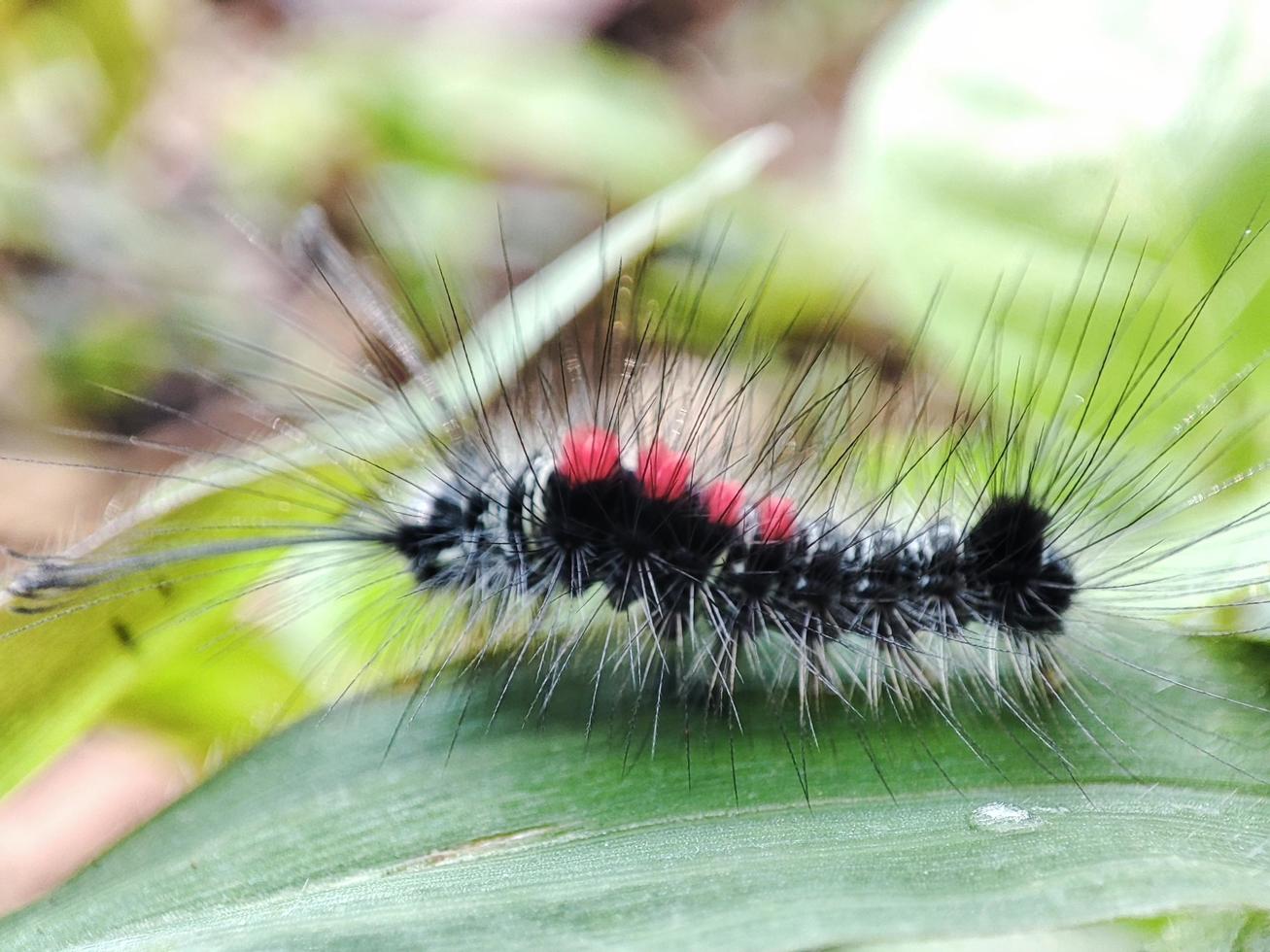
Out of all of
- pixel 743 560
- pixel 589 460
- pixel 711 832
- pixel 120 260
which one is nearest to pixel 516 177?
pixel 120 260

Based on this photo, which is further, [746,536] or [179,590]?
[746,536]

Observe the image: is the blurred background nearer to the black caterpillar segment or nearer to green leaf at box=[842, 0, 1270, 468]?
green leaf at box=[842, 0, 1270, 468]

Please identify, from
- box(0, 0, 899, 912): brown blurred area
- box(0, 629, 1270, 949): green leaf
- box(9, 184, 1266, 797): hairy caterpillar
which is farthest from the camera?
box(0, 0, 899, 912): brown blurred area

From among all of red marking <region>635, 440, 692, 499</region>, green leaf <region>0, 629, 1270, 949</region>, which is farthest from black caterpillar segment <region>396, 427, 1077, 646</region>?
green leaf <region>0, 629, 1270, 949</region>

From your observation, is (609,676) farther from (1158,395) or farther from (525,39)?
(525,39)

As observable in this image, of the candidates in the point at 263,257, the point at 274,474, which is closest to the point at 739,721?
the point at 274,474

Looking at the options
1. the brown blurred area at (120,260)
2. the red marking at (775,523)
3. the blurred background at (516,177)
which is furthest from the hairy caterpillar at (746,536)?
the brown blurred area at (120,260)

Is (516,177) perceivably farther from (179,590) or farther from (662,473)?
(179,590)
